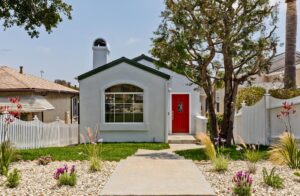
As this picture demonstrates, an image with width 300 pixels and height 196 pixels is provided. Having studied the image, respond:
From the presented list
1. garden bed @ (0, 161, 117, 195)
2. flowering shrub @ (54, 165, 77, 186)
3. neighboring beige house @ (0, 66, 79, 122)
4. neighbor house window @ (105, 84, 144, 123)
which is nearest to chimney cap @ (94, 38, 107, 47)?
neighbor house window @ (105, 84, 144, 123)

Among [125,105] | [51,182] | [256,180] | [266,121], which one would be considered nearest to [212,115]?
[266,121]

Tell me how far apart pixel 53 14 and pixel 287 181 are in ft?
33.6

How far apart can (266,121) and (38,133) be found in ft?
32.8

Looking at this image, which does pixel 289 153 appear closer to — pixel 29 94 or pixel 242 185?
pixel 242 185

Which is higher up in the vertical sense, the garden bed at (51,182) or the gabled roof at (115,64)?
the gabled roof at (115,64)

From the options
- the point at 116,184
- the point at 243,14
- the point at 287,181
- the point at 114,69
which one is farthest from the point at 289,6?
the point at 116,184

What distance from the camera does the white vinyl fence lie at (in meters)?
14.2

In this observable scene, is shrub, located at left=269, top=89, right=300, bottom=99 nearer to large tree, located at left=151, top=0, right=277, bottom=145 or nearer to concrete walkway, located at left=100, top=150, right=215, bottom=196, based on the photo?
large tree, located at left=151, top=0, right=277, bottom=145

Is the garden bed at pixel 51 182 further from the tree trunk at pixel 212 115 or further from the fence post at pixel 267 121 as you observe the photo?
the fence post at pixel 267 121

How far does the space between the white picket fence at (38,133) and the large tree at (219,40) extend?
243 inches

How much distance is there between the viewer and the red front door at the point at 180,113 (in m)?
22.4

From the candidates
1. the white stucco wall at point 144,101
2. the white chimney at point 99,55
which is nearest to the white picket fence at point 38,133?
the white stucco wall at point 144,101

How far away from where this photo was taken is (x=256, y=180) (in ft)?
27.7

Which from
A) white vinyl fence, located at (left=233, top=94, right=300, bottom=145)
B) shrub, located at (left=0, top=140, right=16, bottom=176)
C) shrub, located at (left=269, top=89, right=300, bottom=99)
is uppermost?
shrub, located at (left=269, top=89, right=300, bottom=99)
